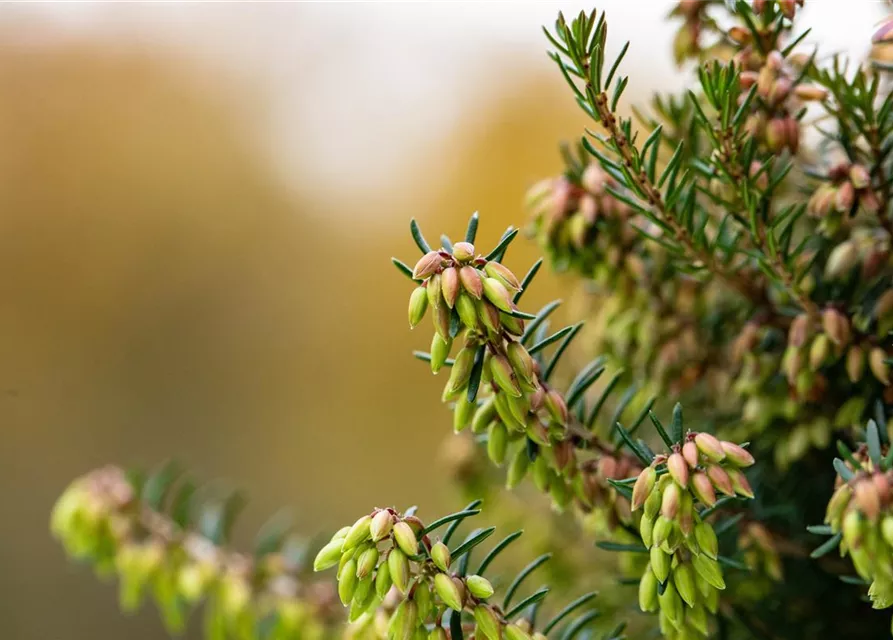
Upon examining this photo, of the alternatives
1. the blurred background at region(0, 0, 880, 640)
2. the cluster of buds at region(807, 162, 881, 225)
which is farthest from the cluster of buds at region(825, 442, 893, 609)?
the blurred background at region(0, 0, 880, 640)

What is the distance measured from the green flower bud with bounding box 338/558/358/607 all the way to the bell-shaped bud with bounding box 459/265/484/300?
112 mm

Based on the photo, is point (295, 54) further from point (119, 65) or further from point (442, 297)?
point (442, 297)

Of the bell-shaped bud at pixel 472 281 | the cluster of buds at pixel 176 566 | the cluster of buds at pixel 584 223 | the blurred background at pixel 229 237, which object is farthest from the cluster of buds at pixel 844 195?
the blurred background at pixel 229 237

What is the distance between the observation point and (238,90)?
7.26 feet

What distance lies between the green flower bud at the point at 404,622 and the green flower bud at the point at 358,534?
0.09 feet

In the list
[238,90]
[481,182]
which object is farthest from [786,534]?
[238,90]

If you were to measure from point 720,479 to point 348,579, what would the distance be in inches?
5.5

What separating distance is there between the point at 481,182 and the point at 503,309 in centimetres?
159

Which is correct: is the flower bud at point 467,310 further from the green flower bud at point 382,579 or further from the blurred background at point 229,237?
the blurred background at point 229,237

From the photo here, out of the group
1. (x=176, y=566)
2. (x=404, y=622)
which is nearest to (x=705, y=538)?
(x=404, y=622)

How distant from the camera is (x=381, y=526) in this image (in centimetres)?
28

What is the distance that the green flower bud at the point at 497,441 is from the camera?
321 millimetres

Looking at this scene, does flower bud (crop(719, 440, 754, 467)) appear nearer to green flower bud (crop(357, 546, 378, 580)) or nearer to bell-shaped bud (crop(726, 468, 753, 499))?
bell-shaped bud (crop(726, 468, 753, 499))

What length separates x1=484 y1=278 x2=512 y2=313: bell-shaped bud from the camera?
0.26m
